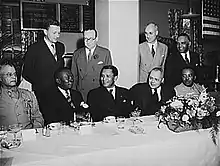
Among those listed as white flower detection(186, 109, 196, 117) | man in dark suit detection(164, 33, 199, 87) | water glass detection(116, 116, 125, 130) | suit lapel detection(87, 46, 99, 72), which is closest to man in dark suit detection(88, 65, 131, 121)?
suit lapel detection(87, 46, 99, 72)

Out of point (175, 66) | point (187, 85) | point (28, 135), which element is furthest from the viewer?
point (187, 85)

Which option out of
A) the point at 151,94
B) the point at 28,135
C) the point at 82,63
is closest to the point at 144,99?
the point at 151,94

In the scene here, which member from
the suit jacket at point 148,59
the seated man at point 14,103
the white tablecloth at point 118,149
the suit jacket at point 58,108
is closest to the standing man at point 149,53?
the suit jacket at point 148,59

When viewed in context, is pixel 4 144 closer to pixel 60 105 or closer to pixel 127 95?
pixel 60 105

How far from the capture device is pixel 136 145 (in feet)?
8.73

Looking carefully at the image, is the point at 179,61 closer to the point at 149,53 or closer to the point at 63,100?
the point at 149,53

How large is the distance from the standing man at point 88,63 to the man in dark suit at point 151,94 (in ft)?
1.35

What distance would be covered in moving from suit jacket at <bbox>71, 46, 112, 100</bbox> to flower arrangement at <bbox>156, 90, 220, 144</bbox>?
2.22 feet

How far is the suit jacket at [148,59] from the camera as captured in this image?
3.61 m

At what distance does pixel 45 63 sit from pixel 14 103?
41 cm

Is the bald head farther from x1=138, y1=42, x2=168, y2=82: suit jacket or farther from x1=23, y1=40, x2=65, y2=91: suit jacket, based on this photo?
x1=23, y1=40, x2=65, y2=91: suit jacket

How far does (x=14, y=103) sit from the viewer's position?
2955 millimetres

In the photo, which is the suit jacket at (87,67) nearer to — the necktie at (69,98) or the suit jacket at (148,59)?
the necktie at (69,98)

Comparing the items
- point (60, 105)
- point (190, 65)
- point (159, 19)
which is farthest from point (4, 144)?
point (190, 65)
